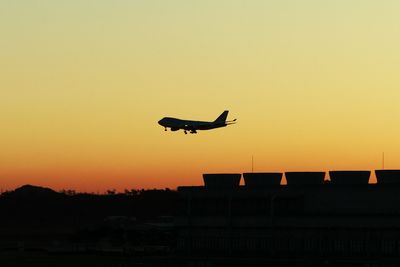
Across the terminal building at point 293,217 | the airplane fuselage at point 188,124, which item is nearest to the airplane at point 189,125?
the airplane fuselage at point 188,124

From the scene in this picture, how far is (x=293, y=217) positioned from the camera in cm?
14775

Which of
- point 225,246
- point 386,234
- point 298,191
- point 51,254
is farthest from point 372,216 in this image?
point 51,254

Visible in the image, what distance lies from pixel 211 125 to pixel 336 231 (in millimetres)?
49240

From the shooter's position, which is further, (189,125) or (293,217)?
(189,125)

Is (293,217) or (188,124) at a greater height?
(188,124)

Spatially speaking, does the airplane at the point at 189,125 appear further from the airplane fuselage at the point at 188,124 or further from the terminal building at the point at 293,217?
the terminal building at the point at 293,217

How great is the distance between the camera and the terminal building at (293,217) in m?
140

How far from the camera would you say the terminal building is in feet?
460

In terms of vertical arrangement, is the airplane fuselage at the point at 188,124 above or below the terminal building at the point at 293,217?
above

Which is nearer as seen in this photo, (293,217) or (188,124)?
(293,217)

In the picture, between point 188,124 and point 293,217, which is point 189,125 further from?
point 293,217

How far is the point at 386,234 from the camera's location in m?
138

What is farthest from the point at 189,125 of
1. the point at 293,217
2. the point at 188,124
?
the point at 293,217

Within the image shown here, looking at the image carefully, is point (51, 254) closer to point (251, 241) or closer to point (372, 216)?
point (251, 241)
